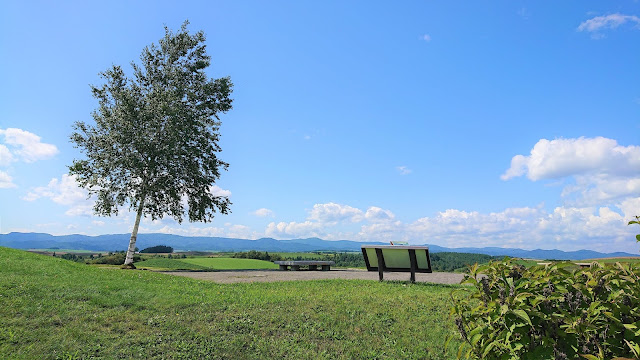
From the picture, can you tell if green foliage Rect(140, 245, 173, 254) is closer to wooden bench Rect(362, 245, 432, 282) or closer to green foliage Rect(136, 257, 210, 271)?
green foliage Rect(136, 257, 210, 271)

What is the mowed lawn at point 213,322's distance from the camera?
6.11m

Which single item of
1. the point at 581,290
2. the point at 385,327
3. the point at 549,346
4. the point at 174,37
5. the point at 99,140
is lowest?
the point at 385,327

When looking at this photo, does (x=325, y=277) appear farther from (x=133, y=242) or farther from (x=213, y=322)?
(x=133, y=242)

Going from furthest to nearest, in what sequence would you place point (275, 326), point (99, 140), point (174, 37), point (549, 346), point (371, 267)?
point (174, 37), point (99, 140), point (371, 267), point (275, 326), point (549, 346)

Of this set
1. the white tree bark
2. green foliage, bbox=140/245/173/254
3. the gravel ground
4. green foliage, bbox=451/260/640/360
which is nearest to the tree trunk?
the white tree bark

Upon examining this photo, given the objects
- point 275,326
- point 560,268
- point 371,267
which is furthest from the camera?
point 371,267

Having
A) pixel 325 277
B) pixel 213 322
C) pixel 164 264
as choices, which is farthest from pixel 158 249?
pixel 213 322

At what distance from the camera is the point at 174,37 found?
27.0 meters

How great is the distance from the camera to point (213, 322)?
7.13m

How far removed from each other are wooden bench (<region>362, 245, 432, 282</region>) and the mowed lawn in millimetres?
1983

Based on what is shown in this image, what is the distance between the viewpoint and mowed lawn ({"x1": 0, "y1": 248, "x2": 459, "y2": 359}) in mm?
6105

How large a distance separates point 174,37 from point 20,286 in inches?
850

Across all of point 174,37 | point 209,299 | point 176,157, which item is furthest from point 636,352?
point 174,37

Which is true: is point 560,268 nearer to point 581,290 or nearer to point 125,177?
point 581,290
